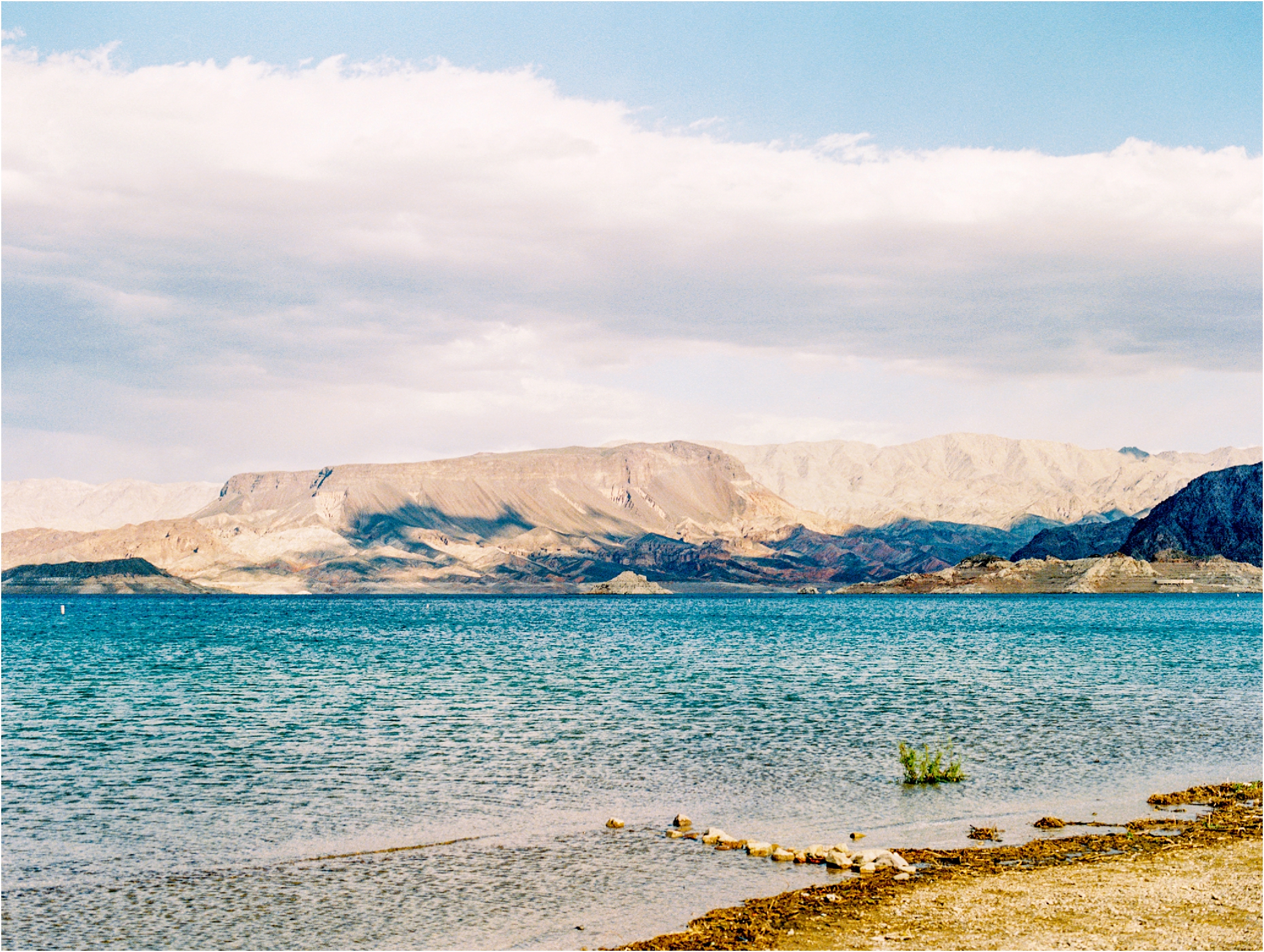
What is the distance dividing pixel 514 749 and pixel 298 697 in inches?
→ 952

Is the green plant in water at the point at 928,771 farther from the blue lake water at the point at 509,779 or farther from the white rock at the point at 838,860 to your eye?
the white rock at the point at 838,860

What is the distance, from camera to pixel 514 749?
43.1 meters

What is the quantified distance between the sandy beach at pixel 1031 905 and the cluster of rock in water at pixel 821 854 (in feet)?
1.24

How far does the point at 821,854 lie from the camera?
26031 millimetres

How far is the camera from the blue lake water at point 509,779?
77.0ft

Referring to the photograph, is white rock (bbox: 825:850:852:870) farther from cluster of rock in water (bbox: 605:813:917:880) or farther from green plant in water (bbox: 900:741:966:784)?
green plant in water (bbox: 900:741:966:784)

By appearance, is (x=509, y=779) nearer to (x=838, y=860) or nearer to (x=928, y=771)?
(x=928, y=771)

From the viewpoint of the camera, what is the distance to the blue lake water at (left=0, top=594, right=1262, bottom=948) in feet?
77.0

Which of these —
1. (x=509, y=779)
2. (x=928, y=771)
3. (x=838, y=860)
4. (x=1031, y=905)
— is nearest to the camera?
(x=1031, y=905)

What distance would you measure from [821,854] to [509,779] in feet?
45.1

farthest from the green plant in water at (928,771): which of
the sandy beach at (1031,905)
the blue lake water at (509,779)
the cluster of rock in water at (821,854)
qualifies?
the sandy beach at (1031,905)

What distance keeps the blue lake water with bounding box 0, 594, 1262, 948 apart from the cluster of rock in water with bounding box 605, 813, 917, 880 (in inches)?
28.3

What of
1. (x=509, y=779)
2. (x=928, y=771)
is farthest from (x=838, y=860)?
(x=509, y=779)

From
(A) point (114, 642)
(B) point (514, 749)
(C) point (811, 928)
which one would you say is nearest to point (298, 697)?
(B) point (514, 749)
